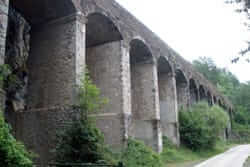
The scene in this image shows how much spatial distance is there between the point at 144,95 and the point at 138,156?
5.94m

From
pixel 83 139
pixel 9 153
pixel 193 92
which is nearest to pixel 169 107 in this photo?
pixel 193 92

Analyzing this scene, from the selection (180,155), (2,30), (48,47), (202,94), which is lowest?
(180,155)

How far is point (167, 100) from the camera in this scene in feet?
67.3

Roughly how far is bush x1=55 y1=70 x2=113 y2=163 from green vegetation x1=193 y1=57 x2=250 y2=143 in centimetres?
3526

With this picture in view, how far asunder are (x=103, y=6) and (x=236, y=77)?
71.9 m

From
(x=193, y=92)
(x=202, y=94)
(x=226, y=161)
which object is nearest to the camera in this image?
(x=226, y=161)

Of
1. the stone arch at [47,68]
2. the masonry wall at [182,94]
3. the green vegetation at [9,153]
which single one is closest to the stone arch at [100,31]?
the stone arch at [47,68]

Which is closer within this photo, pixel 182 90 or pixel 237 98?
pixel 182 90

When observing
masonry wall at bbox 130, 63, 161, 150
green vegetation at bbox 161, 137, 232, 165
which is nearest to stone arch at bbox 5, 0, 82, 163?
masonry wall at bbox 130, 63, 161, 150

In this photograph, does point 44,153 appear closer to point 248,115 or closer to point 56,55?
point 56,55

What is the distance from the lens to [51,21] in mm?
11383

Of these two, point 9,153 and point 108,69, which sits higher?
point 108,69

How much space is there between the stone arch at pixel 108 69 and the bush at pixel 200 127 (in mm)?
8230

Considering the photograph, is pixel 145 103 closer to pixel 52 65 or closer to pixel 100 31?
pixel 100 31
